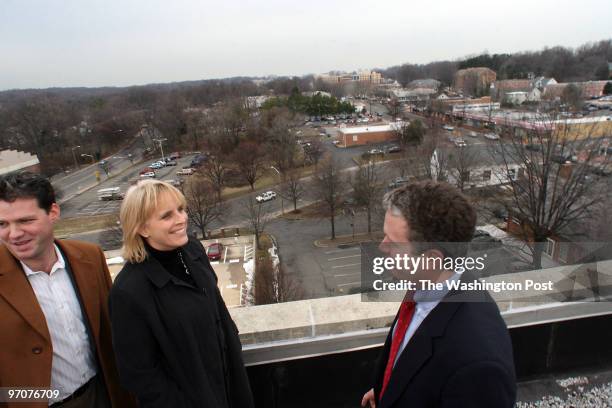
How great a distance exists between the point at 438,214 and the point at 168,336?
1131 mm

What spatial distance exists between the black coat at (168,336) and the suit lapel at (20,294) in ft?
1.02

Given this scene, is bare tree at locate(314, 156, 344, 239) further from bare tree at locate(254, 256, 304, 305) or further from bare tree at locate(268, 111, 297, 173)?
bare tree at locate(268, 111, 297, 173)

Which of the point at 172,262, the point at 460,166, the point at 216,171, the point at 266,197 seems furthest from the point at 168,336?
the point at 216,171

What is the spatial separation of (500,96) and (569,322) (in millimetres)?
63453

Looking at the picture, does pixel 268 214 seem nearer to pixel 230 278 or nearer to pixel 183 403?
pixel 230 278

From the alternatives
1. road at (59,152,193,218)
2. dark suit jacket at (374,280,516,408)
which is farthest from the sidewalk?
dark suit jacket at (374,280,516,408)

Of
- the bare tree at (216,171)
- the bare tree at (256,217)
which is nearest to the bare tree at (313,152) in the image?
the bare tree at (216,171)

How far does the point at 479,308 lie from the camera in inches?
44.0

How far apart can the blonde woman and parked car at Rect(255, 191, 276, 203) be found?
21.2 meters

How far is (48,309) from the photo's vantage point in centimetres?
156

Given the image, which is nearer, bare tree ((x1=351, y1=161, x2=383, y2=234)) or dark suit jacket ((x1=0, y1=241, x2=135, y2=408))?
dark suit jacket ((x1=0, y1=241, x2=135, y2=408))

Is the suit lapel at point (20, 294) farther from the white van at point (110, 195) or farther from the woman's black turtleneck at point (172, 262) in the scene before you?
the white van at point (110, 195)

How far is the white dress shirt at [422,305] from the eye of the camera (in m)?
1.22

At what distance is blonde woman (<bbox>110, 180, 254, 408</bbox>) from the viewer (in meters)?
1.41
